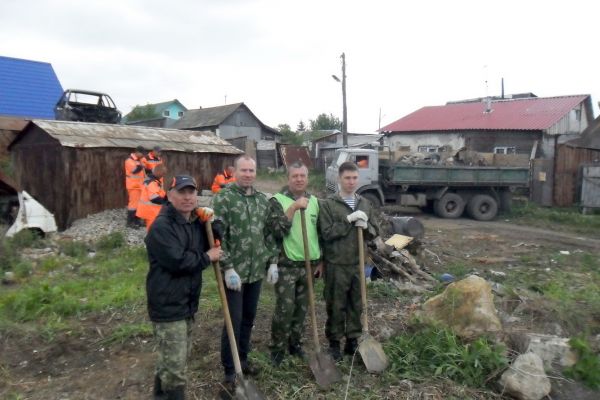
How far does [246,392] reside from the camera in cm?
311

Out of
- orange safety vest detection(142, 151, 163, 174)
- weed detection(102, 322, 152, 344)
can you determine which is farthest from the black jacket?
orange safety vest detection(142, 151, 163, 174)

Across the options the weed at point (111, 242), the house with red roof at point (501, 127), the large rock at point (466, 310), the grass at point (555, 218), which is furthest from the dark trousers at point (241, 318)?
the house with red roof at point (501, 127)

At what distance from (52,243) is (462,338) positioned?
706cm

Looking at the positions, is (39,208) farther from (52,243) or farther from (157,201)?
(157,201)

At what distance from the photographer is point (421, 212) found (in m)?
15.6

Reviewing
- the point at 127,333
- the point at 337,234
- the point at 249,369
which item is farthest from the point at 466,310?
the point at 127,333

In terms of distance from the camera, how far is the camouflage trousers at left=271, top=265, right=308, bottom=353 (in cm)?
358

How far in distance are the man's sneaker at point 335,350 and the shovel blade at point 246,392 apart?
871 mm

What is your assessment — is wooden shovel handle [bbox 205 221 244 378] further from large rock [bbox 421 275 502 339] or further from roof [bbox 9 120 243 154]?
roof [bbox 9 120 243 154]

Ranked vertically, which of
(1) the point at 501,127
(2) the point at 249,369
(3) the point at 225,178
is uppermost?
(1) the point at 501,127

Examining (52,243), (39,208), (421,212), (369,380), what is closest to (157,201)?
(52,243)

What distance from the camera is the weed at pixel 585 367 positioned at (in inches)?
134

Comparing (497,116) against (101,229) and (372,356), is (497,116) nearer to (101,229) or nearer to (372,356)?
(101,229)

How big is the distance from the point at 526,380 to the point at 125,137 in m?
9.54
